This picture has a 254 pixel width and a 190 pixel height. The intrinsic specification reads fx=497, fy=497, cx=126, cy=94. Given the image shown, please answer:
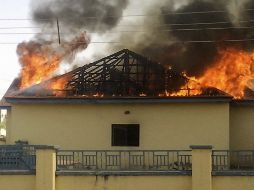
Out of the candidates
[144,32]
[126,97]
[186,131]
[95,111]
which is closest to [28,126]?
[95,111]

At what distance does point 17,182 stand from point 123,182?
333 cm

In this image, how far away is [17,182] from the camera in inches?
615

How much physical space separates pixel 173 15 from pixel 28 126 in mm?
9925

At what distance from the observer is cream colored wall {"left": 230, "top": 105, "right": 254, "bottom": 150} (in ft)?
69.8

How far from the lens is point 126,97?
2056 centimetres

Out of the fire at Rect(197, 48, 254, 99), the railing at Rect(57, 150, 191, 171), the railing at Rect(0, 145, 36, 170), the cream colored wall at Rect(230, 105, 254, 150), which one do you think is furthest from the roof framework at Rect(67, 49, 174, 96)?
the railing at Rect(0, 145, 36, 170)

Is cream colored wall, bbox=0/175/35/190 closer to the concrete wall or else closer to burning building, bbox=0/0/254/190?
the concrete wall

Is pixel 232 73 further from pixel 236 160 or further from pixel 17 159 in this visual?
pixel 17 159

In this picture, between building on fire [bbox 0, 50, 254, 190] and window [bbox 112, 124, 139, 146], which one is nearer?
building on fire [bbox 0, 50, 254, 190]

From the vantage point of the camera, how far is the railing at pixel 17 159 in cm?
1567

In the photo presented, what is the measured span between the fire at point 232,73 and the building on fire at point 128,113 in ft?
2.00

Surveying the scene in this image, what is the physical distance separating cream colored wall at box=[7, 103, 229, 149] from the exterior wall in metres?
5.01

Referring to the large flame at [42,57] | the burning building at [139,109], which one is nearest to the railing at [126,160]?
the burning building at [139,109]

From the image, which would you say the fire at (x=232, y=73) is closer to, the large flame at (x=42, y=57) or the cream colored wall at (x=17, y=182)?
the large flame at (x=42, y=57)
